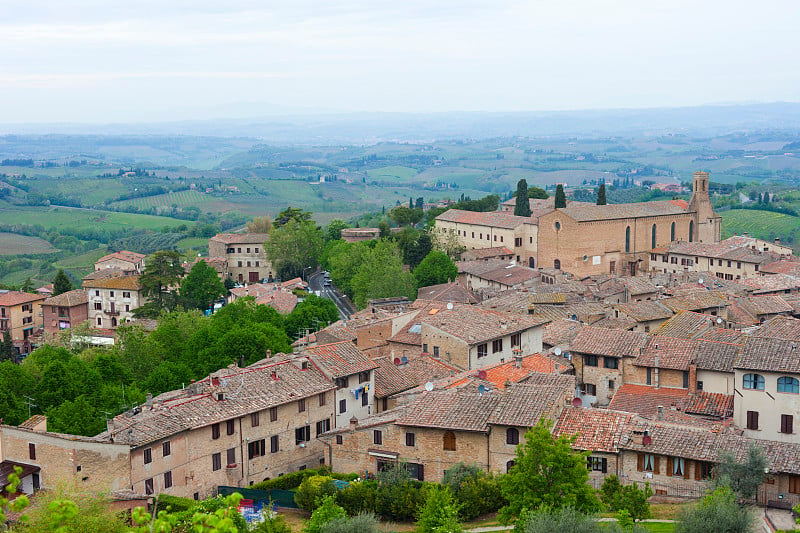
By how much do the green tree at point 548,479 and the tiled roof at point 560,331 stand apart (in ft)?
61.3

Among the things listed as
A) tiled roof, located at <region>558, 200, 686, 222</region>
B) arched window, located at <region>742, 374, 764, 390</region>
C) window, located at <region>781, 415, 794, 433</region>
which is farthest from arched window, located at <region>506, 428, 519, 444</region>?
tiled roof, located at <region>558, 200, 686, 222</region>

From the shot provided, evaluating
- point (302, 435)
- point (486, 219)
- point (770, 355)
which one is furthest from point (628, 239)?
point (302, 435)

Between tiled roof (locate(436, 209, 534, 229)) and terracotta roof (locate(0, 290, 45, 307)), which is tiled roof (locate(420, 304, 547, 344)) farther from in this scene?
terracotta roof (locate(0, 290, 45, 307))

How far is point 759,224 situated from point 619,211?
45484 mm

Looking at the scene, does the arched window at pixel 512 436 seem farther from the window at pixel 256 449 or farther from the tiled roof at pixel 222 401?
the window at pixel 256 449

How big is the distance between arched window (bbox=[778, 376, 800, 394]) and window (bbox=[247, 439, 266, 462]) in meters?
16.9

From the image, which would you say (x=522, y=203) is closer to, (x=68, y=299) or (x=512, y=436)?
(x=68, y=299)

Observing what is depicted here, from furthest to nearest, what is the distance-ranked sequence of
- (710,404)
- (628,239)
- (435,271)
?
(628,239) → (435,271) → (710,404)

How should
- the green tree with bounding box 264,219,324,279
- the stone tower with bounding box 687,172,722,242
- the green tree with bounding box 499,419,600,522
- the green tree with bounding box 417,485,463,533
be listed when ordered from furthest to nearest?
1. the stone tower with bounding box 687,172,722,242
2. the green tree with bounding box 264,219,324,279
3. the green tree with bounding box 499,419,600,522
4. the green tree with bounding box 417,485,463,533

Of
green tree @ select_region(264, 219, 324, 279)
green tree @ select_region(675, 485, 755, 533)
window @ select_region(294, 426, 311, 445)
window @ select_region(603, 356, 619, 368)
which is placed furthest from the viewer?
green tree @ select_region(264, 219, 324, 279)

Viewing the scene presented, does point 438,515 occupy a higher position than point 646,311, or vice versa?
point 438,515

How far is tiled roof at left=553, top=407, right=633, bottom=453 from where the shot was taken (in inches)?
1053

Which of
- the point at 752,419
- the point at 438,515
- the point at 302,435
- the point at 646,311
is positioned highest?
the point at 752,419

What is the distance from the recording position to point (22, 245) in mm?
148875
